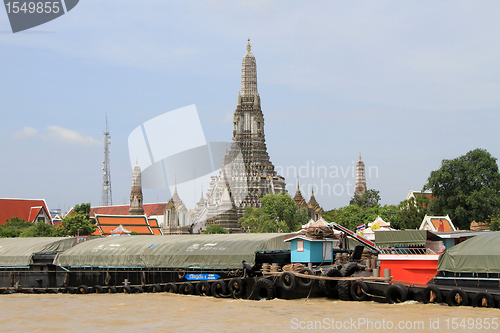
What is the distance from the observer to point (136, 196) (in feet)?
326

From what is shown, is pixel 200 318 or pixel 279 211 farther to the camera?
pixel 279 211

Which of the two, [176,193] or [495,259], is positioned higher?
[176,193]

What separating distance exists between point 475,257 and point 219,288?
405 inches

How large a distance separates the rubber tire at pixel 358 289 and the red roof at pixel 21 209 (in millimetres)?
77763

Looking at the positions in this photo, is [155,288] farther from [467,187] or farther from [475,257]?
[467,187]

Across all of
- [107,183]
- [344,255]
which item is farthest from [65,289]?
[107,183]

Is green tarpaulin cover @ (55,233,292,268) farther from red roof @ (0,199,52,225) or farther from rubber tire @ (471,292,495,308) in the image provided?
red roof @ (0,199,52,225)

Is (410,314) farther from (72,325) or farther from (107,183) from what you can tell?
(107,183)

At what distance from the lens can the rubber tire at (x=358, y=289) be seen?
20938 mm

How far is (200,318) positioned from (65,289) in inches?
470

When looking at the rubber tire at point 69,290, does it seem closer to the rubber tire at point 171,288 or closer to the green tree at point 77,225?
the rubber tire at point 171,288

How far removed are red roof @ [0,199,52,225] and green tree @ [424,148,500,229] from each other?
209 ft

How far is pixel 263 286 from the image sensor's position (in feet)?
74.5

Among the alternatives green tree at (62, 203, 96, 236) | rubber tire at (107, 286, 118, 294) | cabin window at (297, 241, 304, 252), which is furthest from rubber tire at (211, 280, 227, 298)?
green tree at (62, 203, 96, 236)
